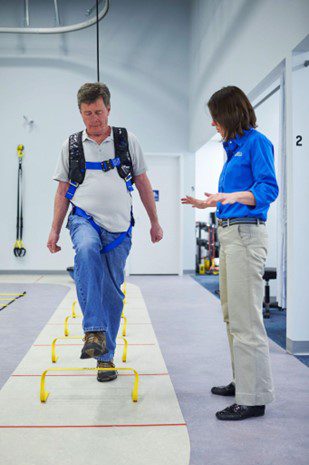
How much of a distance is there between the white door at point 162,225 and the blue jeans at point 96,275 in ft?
19.9

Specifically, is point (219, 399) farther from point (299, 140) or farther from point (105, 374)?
point (299, 140)

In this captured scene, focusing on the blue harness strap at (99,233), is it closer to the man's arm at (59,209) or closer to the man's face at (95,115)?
the man's arm at (59,209)

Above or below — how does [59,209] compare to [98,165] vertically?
below

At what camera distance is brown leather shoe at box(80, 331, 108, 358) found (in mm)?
2178

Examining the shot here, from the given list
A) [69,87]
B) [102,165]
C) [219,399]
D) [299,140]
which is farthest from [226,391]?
[69,87]

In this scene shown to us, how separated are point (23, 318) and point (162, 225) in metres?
4.55

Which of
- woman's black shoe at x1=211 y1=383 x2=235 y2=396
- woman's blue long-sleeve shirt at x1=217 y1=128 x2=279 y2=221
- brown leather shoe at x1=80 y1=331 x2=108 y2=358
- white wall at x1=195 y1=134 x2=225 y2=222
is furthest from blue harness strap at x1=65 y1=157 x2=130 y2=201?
white wall at x1=195 y1=134 x2=225 y2=222

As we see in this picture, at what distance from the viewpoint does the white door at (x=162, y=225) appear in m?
8.82

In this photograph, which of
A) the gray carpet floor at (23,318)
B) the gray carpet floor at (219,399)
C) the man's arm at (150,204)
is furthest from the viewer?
the gray carpet floor at (23,318)

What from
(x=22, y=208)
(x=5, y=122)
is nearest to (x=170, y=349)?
(x=22, y=208)

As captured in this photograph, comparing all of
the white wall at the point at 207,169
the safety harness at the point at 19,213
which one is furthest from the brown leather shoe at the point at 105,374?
the white wall at the point at 207,169

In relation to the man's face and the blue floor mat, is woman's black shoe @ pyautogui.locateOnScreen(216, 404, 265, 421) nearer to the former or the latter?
the blue floor mat

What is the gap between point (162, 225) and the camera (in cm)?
884

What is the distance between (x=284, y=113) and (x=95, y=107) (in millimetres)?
1942
